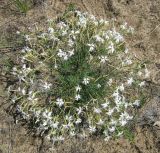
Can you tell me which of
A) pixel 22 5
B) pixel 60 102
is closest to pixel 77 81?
pixel 60 102

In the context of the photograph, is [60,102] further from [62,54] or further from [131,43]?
[131,43]

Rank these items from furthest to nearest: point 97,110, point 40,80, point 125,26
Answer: point 125,26
point 40,80
point 97,110

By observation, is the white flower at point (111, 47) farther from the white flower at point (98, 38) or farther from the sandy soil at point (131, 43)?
the sandy soil at point (131, 43)

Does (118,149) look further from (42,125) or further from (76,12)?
(76,12)

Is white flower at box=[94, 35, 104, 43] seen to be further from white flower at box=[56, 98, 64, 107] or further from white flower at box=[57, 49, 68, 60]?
white flower at box=[56, 98, 64, 107]

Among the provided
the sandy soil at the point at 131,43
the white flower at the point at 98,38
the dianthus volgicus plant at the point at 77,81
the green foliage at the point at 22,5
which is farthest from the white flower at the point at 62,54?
the green foliage at the point at 22,5

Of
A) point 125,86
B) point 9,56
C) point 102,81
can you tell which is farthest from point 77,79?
point 9,56
